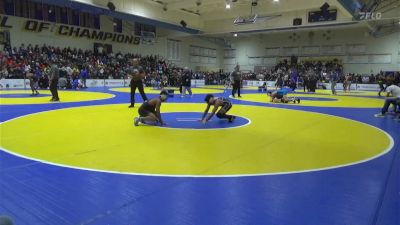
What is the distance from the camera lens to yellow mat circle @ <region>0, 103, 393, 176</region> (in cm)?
489

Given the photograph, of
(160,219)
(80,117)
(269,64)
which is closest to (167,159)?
(160,219)

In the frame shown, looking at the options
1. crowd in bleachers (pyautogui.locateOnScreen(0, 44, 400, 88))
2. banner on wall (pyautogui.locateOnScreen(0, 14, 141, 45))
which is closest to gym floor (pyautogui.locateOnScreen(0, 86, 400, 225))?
crowd in bleachers (pyautogui.locateOnScreen(0, 44, 400, 88))

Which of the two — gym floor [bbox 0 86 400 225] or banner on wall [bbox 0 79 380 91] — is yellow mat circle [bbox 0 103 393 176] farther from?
banner on wall [bbox 0 79 380 91]

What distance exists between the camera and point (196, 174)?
4469 millimetres

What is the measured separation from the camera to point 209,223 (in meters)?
3.09

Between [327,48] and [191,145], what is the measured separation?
39.3 meters

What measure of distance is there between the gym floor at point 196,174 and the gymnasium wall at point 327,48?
3373cm

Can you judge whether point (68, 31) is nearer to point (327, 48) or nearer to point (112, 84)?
point (112, 84)

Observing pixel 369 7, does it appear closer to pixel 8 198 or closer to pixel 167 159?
pixel 167 159

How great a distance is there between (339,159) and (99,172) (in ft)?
12.3

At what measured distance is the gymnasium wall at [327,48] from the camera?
122 feet

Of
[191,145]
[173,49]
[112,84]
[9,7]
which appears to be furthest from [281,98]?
[173,49]

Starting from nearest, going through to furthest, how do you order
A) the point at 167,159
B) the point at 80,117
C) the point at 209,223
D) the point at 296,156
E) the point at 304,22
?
the point at 209,223 < the point at 167,159 < the point at 296,156 < the point at 80,117 < the point at 304,22

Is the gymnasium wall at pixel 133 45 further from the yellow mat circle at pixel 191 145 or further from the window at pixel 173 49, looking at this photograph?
the yellow mat circle at pixel 191 145
